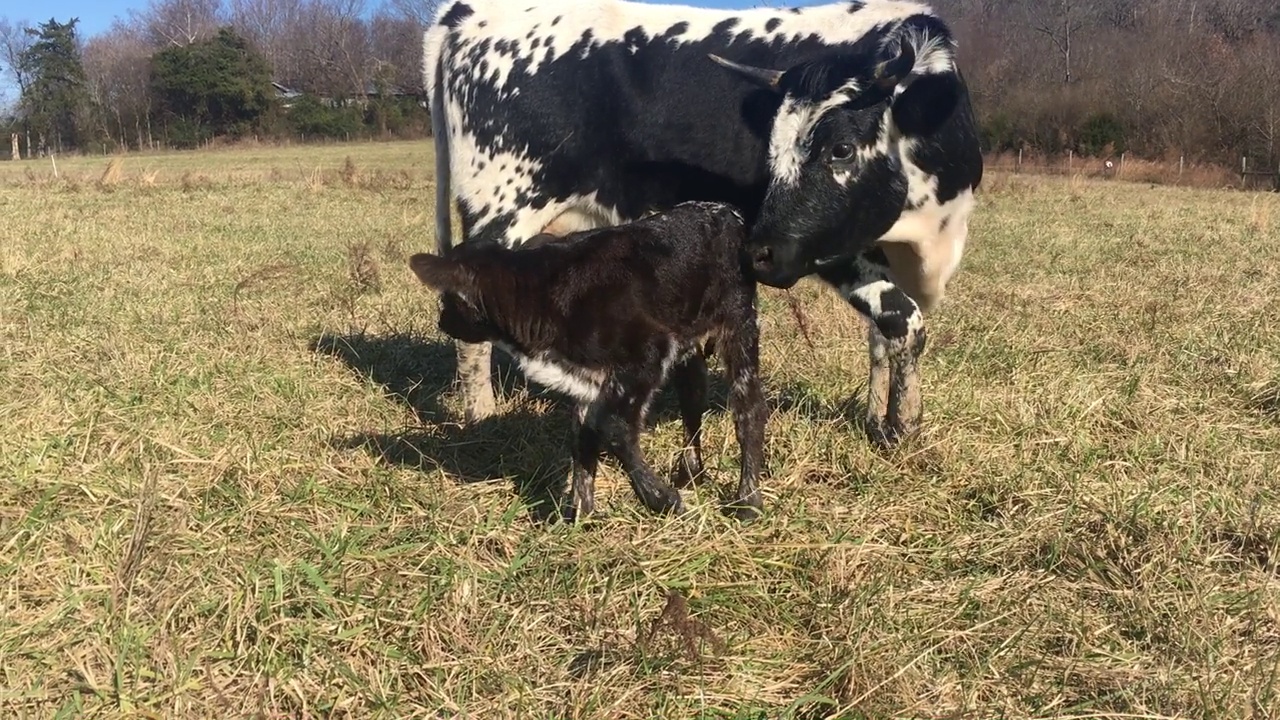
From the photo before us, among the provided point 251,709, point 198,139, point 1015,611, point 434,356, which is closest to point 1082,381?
point 1015,611

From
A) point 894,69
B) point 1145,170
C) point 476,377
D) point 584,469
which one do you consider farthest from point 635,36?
point 1145,170

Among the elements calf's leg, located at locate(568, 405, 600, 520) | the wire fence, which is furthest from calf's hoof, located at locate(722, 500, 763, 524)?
the wire fence

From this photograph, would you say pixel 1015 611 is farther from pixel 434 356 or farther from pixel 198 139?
pixel 198 139

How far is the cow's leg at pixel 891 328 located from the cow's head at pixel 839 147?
293 millimetres

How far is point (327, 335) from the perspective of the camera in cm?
616

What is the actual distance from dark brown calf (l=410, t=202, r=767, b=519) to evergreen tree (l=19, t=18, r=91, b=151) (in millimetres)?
62422

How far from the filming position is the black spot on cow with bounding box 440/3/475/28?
5.31 meters

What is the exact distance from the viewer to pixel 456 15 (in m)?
5.36

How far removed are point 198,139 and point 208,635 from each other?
59.8m

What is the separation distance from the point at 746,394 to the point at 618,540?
0.90m

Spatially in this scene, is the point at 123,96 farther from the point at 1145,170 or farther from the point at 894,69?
the point at 894,69

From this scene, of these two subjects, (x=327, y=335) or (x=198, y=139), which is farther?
(x=198, y=139)

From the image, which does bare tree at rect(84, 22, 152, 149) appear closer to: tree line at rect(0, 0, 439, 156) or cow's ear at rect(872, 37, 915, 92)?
tree line at rect(0, 0, 439, 156)

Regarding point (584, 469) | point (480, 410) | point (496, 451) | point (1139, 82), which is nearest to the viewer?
point (584, 469)
